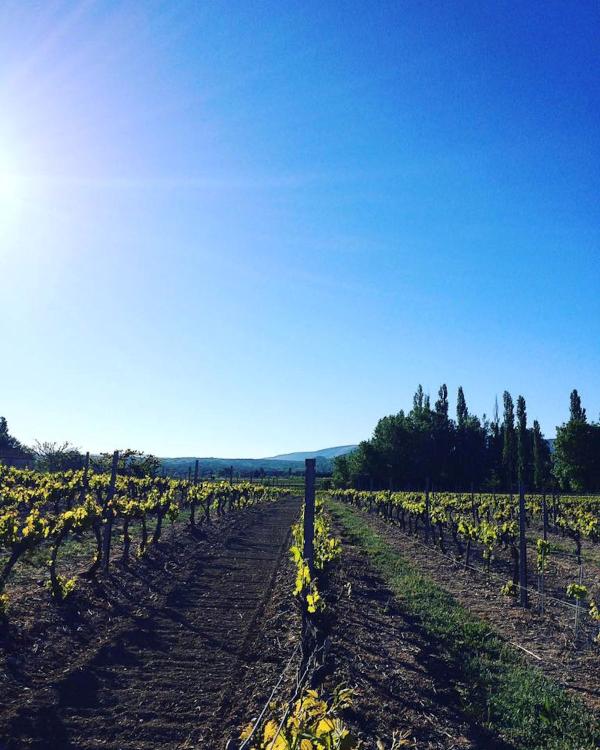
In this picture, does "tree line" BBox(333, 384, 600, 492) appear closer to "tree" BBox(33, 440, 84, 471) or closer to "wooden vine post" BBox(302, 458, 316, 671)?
"tree" BBox(33, 440, 84, 471)

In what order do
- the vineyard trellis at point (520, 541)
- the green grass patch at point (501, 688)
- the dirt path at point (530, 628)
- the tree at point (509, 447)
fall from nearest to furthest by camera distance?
the green grass patch at point (501, 688)
the dirt path at point (530, 628)
the vineyard trellis at point (520, 541)
the tree at point (509, 447)

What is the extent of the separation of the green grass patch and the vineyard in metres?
0.03

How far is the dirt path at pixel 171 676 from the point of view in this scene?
5492 millimetres

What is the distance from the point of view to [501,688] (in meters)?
6.61

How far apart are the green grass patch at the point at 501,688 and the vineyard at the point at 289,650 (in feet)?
0.09

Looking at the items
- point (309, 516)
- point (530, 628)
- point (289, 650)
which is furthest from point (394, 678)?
point (530, 628)

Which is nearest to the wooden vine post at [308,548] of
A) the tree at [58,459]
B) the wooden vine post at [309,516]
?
the wooden vine post at [309,516]

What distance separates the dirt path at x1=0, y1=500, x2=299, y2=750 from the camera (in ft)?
18.0

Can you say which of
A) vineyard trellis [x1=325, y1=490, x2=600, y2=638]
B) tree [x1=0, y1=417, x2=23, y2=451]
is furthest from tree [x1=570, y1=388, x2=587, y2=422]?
tree [x1=0, y1=417, x2=23, y2=451]

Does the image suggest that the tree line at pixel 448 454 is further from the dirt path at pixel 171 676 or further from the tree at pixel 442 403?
the dirt path at pixel 171 676

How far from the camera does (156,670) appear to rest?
23.6 feet

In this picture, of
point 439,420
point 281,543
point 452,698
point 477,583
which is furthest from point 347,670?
point 439,420

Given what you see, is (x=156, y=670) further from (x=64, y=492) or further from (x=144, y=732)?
(x=64, y=492)

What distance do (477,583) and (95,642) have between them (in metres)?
9.02
